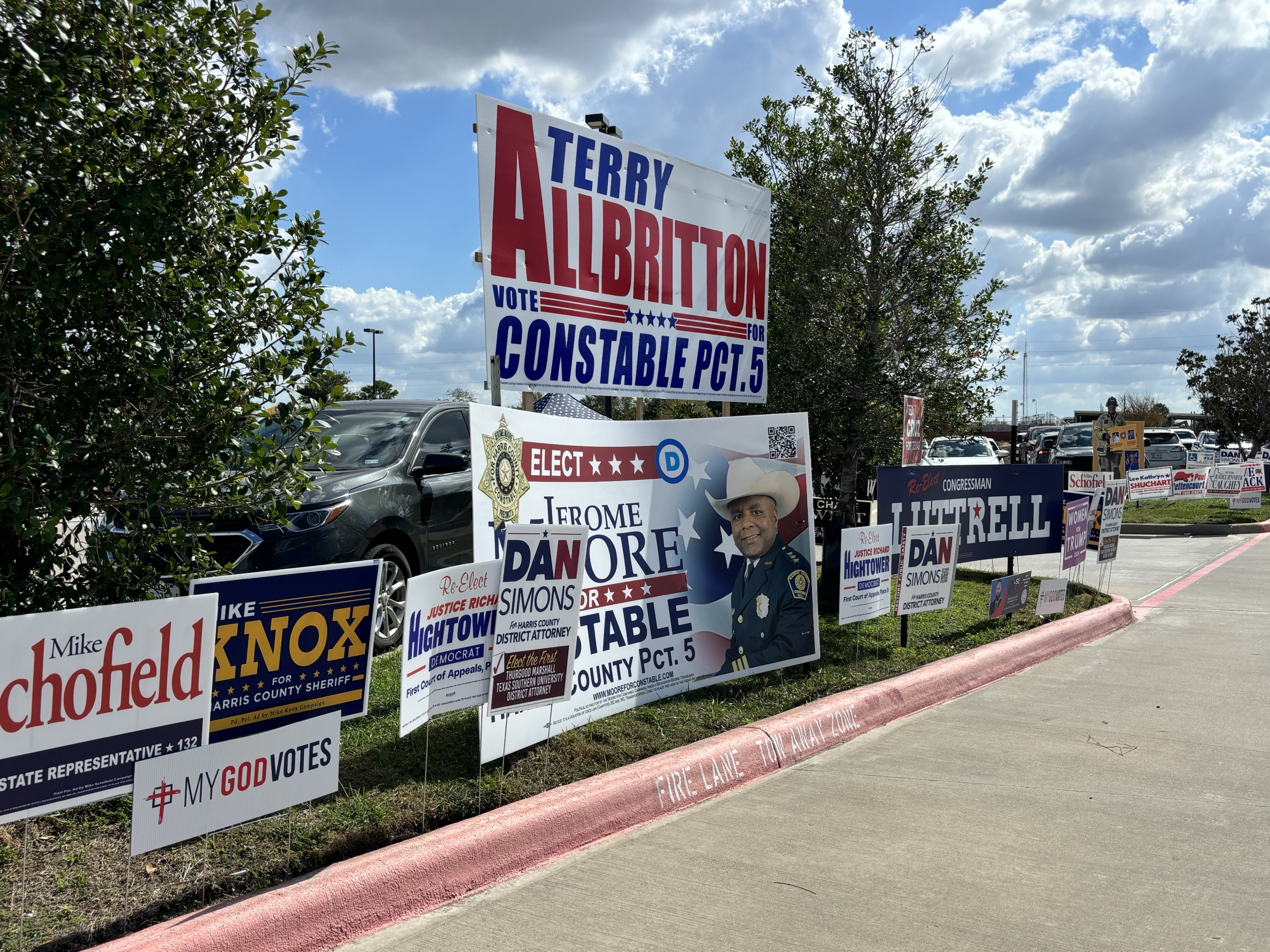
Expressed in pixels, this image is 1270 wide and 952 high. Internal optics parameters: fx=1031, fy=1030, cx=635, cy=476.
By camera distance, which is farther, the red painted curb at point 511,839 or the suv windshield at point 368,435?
the suv windshield at point 368,435

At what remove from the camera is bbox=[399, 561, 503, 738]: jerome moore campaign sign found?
14.8ft

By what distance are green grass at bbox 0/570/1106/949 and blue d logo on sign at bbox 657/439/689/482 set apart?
1.43m

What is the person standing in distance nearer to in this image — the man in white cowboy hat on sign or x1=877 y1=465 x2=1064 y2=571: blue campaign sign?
x1=877 y1=465 x2=1064 y2=571: blue campaign sign

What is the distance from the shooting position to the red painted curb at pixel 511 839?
139 inches

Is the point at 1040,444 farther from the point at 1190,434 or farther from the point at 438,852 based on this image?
the point at 438,852

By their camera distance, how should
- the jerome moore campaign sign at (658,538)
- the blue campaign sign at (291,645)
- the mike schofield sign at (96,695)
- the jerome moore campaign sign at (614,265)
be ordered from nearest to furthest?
the mike schofield sign at (96,695)
the blue campaign sign at (291,645)
the jerome moore campaign sign at (658,538)
the jerome moore campaign sign at (614,265)

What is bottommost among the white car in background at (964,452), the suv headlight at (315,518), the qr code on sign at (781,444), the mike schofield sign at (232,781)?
the mike schofield sign at (232,781)

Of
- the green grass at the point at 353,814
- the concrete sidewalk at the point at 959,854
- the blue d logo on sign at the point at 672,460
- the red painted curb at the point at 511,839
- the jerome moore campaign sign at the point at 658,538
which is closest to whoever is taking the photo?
the red painted curb at the point at 511,839

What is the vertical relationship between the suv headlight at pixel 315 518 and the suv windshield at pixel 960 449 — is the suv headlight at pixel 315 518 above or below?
below

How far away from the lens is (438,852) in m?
4.16

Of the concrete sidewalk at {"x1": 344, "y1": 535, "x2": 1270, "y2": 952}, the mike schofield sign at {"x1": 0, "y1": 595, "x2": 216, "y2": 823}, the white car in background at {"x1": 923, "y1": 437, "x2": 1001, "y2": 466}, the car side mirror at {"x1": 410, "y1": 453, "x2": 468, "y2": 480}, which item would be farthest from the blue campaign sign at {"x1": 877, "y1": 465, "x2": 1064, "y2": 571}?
the white car in background at {"x1": 923, "y1": 437, "x2": 1001, "y2": 466}

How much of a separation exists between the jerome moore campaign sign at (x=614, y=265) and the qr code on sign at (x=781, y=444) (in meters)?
0.70

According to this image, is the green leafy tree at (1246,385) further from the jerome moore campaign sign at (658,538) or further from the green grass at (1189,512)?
the jerome moore campaign sign at (658,538)

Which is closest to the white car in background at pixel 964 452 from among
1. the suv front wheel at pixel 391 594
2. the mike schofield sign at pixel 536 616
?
the suv front wheel at pixel 391 594
